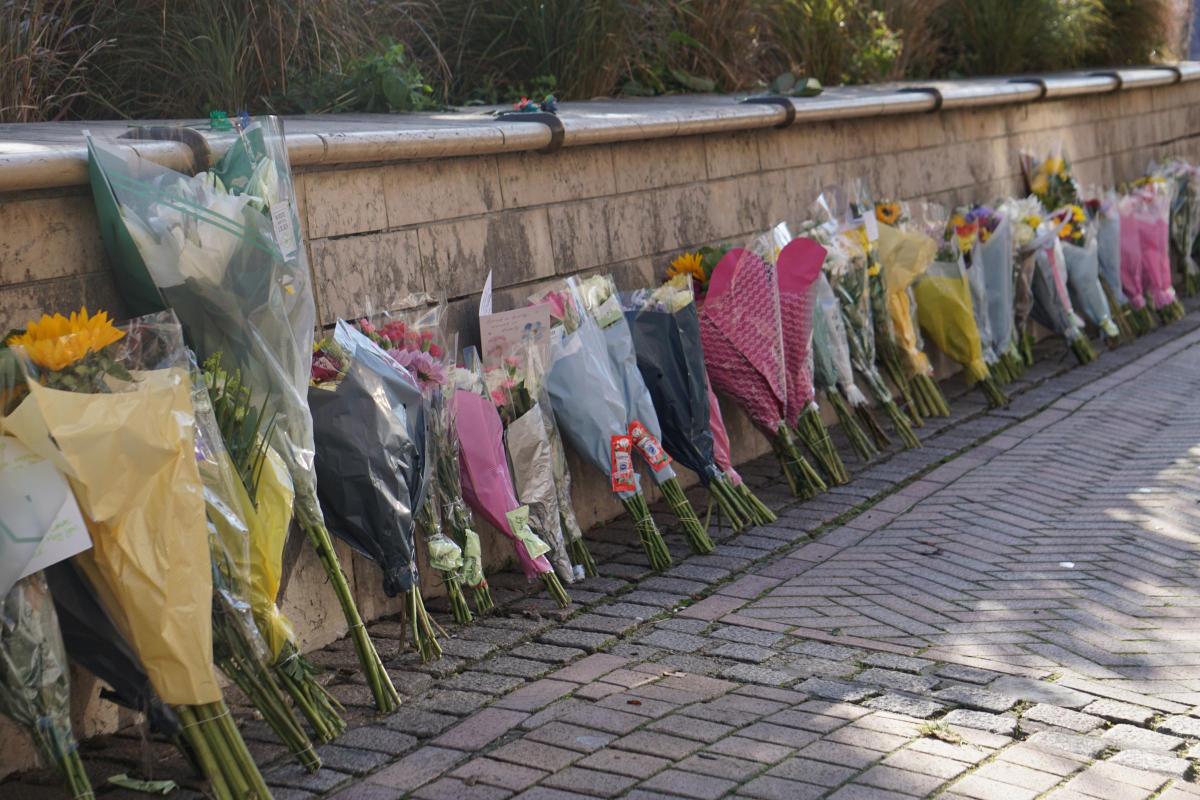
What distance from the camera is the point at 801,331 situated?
254 inches

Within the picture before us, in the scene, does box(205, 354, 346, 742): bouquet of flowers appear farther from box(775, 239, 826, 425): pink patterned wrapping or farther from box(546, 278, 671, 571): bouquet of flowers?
box(775, 239, 826, 425): pink patterned wrapping

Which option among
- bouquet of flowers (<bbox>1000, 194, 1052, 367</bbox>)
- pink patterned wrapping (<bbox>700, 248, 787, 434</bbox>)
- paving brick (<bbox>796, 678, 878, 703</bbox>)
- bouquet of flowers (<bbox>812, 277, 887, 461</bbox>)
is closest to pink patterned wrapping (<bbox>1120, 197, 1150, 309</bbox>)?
bouquet of flowers (<bbox>1000, 194, 1052, 367</bbox>)

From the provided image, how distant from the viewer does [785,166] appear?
773 cm

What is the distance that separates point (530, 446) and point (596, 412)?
37 centimetres

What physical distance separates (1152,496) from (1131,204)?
478 cm

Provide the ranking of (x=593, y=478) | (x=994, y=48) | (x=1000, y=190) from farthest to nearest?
(x=994, y=48), (x=1000, y=190), (x=593, y=478)

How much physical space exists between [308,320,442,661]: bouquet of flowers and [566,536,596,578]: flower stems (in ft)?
2.99

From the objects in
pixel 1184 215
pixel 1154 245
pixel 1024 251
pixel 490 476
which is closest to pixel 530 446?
pixel 490 476

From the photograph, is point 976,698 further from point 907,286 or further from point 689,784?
point 907,286

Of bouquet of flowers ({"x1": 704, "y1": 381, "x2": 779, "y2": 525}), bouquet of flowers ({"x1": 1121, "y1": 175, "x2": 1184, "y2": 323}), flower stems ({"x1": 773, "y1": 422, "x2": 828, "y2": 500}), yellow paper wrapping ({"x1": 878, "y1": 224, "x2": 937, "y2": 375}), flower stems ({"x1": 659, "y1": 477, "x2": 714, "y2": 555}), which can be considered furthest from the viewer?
bouquet of flowers ({"x1": 1121, "y1": 175, "x2": 1184, "y2": 323})

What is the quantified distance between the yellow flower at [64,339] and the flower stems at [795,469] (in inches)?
137

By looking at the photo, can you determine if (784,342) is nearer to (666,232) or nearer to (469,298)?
(666,232)

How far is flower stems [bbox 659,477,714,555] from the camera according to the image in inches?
222

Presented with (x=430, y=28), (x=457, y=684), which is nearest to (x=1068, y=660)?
(x=457, y=684)
